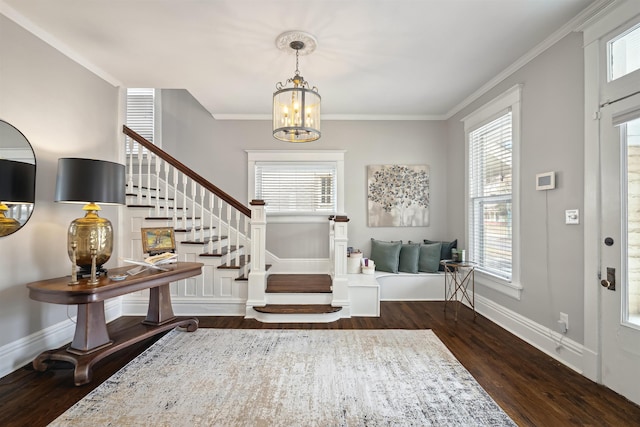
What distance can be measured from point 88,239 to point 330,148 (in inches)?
128

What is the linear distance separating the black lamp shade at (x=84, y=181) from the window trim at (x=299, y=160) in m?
2.21

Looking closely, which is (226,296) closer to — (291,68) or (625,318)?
(291,68)

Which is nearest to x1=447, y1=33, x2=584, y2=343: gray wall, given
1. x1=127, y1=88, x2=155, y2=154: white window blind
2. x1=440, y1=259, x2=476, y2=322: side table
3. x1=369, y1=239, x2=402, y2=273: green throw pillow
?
x1=440, y1=259, x2=476, y2=322: side table

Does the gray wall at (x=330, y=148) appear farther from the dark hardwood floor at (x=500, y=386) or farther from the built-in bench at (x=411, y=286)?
the dark hardwood floor at (x=500, y=386)

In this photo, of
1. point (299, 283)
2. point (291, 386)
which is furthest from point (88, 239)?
point (299, 283)

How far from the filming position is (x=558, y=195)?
8.19ft

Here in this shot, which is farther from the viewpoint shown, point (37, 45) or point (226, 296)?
point (226, 296)

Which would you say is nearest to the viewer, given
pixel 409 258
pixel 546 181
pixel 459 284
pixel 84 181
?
pixel 84 181

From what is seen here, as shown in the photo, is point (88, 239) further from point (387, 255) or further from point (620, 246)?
point (620, 246)

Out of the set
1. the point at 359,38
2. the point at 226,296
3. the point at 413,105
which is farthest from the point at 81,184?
the point at 413,105

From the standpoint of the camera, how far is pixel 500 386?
2.07 metres

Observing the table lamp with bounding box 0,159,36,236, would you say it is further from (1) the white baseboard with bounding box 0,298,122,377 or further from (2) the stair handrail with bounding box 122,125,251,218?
(2) the stair handrail with bounding box 122,125,251,218

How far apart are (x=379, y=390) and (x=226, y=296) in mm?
2162

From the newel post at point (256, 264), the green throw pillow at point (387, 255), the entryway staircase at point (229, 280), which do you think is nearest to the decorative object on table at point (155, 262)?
the entryway staircase at point (229, 280)
